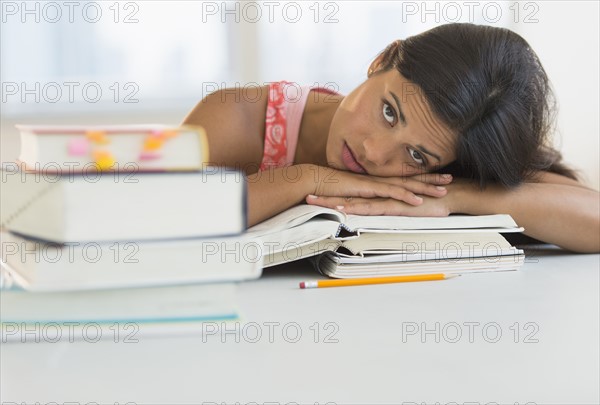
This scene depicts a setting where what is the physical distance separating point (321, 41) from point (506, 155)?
2.08 m

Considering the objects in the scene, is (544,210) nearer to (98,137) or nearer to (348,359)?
(348,359)

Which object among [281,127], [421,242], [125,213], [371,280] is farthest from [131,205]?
[281,127]

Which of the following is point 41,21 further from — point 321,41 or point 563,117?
point 563,117

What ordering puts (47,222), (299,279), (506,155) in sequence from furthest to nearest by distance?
(506,155), (299,279), (47,222)

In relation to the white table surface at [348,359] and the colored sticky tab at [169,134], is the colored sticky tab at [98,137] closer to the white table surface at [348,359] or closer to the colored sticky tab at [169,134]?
the colored sticky tab at [169,134]

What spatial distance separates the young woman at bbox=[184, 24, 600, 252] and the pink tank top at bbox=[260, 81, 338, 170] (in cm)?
20

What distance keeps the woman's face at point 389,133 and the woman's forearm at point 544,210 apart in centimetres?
8

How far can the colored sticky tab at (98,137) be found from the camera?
20.1 inches

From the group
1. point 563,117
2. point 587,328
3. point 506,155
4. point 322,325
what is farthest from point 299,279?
point 563,117

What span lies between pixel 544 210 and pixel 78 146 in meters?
0.90

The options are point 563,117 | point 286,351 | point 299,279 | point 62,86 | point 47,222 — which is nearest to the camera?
point 47,222

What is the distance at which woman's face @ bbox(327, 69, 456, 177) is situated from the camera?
47.6 inches

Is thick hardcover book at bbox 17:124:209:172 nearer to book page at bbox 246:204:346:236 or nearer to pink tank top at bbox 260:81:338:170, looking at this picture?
book page at bbox 246:204:346:236

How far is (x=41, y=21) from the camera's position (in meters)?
3.18
